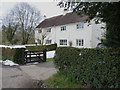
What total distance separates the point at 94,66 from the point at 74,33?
19.2 m

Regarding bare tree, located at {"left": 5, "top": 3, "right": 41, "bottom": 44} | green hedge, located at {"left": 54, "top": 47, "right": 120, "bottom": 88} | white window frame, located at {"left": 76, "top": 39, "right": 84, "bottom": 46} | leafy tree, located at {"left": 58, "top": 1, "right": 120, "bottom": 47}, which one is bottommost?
green hedge, located at {"left": 54, "top": 47, "right": 120, "bottom": 88}

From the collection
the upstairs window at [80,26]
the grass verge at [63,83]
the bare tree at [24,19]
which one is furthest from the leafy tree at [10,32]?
the grass verge at [63,83]

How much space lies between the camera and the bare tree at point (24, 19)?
108ft

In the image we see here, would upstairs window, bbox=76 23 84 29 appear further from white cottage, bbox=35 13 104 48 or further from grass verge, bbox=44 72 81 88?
grass verge, bbox=44 72 81 88

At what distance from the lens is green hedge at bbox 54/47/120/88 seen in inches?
169

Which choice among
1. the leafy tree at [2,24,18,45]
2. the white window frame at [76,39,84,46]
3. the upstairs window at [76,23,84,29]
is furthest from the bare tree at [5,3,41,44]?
the upstairs window at [76,23,84,29]

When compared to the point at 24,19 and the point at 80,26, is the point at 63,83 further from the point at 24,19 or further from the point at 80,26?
the point at 24,19

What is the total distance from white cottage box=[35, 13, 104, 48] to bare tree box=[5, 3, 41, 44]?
5999 mm

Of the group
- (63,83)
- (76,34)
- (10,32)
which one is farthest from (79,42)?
(10,32)

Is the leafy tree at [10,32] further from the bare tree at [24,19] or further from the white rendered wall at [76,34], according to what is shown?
the white rendered wall at [76,34]

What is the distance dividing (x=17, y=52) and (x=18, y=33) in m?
24.5

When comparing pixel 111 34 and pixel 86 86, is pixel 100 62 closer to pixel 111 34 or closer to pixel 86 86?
pixel 86 86

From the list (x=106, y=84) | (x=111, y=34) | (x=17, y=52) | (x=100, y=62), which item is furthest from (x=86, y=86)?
(x=17, y=52)

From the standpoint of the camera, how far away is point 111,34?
23.6 feet
